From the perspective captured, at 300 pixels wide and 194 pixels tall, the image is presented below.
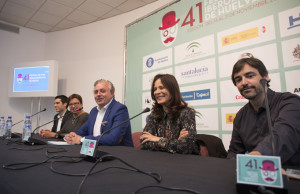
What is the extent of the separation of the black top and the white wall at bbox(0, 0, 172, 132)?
2.52 m

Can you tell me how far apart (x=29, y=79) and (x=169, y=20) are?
334 cm

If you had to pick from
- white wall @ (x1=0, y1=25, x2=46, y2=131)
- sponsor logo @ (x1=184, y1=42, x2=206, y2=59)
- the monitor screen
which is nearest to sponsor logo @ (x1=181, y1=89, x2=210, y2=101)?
sponsor logo @ (x1=184, y1=42, x2=206, y2=59)

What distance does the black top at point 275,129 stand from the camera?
82 centimetres

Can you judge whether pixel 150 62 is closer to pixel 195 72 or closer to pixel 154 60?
pixel 154 60

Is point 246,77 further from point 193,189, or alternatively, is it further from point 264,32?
point 264,32

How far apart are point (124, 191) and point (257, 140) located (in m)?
0.91

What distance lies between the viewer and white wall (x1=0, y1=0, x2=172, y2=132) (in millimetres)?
3768

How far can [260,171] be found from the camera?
1.51 feet

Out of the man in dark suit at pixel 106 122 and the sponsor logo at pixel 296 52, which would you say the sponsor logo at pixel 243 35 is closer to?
the sponsor logo at pixel 296 52

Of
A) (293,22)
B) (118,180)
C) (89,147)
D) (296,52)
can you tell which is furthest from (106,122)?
(293,22)

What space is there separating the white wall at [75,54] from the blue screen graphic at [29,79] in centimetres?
29

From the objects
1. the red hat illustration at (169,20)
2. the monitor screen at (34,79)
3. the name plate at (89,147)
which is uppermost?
the red hat illustration at (169,20)

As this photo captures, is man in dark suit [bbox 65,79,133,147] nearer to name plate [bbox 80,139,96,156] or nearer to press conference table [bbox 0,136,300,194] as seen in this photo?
name plate [bbox 80,139,96,156]

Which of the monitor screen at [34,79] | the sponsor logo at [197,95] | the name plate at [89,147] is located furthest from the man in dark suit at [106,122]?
the monitor screen at [34,79]
